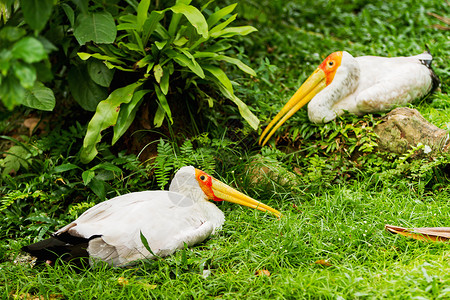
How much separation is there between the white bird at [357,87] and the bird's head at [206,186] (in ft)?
2.79

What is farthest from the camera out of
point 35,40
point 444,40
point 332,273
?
point 444,40

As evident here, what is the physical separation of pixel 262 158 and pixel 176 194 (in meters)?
0.89

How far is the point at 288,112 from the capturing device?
412 centimetres

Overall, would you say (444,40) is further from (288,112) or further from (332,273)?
(332,273)

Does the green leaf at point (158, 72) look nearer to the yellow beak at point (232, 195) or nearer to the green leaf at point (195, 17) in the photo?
the green leaf at point (195, 17)

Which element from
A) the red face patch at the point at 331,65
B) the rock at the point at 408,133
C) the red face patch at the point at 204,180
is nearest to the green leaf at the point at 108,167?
the red face patch at the point at 204,180

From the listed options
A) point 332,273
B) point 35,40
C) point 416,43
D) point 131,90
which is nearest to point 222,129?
point 131,90

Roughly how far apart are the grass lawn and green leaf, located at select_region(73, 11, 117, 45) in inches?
43.4

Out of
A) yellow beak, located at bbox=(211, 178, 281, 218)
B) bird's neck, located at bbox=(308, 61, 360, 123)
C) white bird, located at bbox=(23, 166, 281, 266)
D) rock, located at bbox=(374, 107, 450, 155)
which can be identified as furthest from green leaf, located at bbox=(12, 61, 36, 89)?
rock, located at bbox=(374, 107, 450, 155)

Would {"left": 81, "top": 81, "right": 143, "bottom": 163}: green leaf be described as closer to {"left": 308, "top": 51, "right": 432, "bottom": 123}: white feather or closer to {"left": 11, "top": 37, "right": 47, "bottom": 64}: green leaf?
{"left": 308, "top": 51, "right": 432, "bottom": 123}: white feather

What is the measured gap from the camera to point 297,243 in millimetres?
2924

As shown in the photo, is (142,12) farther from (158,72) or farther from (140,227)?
(140,227)

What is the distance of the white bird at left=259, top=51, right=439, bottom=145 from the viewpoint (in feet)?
12.9

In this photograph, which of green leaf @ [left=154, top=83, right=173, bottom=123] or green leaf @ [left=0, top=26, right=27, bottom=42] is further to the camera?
green leaf @ [left=154, top=83, right=173, bottom=123]
